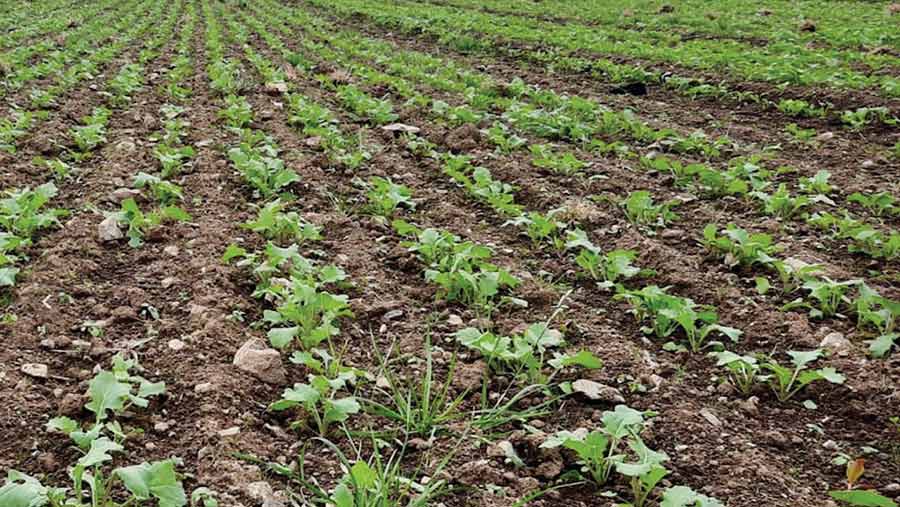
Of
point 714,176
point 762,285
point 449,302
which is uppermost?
point 714,176

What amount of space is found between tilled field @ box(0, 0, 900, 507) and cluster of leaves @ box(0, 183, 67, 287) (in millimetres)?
27

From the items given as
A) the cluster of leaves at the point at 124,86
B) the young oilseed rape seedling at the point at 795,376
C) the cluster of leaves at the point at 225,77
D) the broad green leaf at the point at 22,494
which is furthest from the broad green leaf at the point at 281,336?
the cluster of leaves at the point at 225,77

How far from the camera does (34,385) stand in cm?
273

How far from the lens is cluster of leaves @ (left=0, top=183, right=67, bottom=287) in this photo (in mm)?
3756

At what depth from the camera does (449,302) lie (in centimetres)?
362

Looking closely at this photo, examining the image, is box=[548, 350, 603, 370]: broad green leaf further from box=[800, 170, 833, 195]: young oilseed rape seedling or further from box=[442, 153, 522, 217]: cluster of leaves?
box=[800, 170, 833, 195]: young oilseed rape seedling

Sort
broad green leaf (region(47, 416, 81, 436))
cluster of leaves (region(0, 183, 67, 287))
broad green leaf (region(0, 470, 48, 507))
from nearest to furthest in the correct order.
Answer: broad green leaf (region(0, 470, 48, 507))
broad green leaf (region(47, 416, 81, 436))
cluster of leaves (region(0, 183, 67, 287))

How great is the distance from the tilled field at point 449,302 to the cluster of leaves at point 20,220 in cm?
3

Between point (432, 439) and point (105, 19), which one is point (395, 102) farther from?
point (105, 19)

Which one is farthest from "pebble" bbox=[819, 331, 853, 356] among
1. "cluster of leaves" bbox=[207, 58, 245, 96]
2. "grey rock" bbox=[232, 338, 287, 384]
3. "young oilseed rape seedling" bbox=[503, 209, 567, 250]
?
"cluster of leaves" bbox=[207, 58, 245, 96]

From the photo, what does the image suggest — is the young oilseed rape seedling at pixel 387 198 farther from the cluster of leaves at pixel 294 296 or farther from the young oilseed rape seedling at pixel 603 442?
the young oilseed rape seedling at pixel 603 442

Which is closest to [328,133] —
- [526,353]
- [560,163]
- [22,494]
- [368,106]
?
[368,106]

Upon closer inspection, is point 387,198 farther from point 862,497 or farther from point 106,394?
point 862,497

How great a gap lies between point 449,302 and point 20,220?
2.52 m
